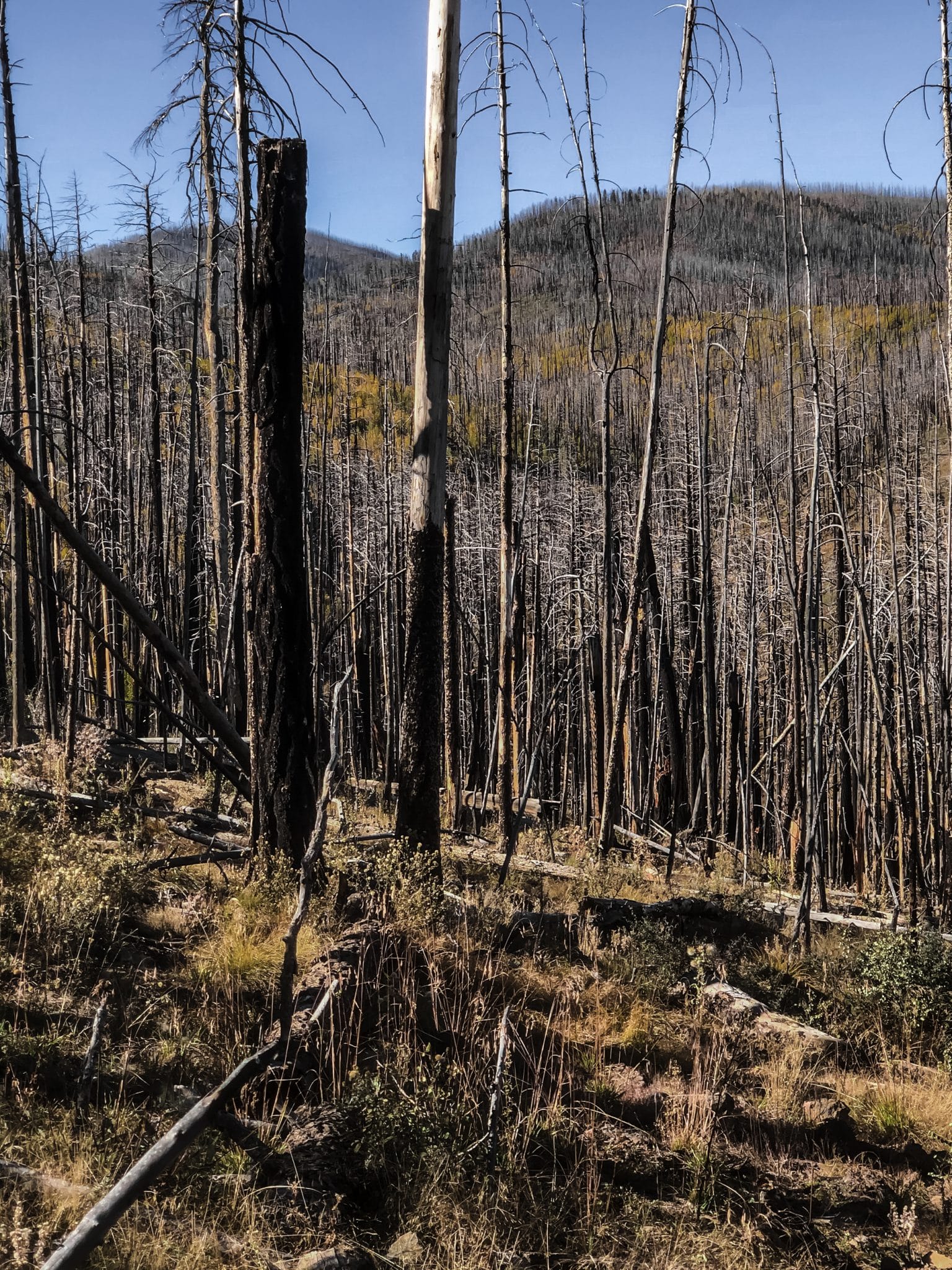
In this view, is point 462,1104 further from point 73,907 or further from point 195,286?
point 195,286

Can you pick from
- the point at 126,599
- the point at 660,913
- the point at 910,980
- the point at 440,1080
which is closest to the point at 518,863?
the point at 660,913

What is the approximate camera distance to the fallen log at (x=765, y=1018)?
483 centimetres

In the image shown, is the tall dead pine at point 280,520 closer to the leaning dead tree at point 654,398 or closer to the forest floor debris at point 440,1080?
the forest floor debris at point 440,1080

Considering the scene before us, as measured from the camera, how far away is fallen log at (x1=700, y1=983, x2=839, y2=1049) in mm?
4832

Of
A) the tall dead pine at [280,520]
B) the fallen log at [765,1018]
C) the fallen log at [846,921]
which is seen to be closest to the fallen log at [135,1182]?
the tall dead pine at [280,520]

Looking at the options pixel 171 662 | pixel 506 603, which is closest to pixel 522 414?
pixel 506 603

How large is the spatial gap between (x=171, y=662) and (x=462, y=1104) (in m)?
2.63

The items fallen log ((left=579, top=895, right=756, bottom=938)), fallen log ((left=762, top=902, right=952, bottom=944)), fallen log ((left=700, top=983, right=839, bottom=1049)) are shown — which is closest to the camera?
fallen log ((left=700, top=983, right=839, bottom=1049))

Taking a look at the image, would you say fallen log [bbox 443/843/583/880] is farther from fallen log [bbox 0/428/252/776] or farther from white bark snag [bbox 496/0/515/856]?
fallen log [bbox 0/428/252/776]

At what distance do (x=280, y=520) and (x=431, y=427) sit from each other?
1.08m

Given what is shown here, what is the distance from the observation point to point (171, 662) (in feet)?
15.1

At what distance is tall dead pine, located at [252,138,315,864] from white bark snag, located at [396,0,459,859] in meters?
0.63

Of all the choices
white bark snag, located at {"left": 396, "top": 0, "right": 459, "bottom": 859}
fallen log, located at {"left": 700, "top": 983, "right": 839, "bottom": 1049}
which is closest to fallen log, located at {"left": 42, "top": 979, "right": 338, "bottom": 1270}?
white bark snag, located at {"left": 396, "top": 0, "right": 459, "bottom": 859}

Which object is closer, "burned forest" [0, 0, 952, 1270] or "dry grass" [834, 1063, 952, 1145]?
"burned forest" [0, 0, 952, 1270]
